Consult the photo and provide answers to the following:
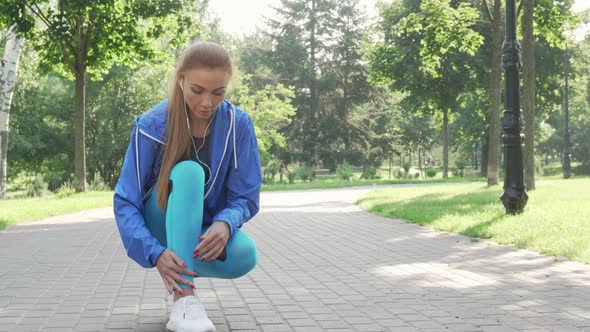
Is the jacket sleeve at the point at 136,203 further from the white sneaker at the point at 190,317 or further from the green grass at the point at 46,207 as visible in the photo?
the green grass at the point at 46,207

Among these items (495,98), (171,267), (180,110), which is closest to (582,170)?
(495,98)

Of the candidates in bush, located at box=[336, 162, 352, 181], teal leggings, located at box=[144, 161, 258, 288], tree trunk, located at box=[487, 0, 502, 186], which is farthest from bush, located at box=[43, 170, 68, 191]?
teal leggings, located at box=[144, 161, 258, 288]

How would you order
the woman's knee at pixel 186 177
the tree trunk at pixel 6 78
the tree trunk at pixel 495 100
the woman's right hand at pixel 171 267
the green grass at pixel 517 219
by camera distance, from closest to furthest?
the woman's right hand at pixel 171 267, the woman's knee at pixel 186 177, the green grass at pixel 517 219, the tree trunk at pixel 6 78, the tree trunk at pixel 495 100

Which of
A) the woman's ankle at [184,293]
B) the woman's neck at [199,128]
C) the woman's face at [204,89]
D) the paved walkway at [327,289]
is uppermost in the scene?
the woman's face at [204,89]

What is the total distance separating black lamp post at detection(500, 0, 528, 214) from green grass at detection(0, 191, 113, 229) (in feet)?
26.5

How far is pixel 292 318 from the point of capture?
445cm

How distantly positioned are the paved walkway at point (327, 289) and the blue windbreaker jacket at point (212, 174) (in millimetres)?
871

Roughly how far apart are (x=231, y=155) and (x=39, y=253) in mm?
5131

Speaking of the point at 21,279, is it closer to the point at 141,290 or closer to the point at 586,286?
the point at 141,290

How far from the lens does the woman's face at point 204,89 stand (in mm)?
3449

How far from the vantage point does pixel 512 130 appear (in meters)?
10.6

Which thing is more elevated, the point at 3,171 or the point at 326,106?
the point at 326,106

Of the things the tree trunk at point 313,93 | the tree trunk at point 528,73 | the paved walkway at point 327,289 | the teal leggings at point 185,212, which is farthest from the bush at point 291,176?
the teal leggings at point 185,212

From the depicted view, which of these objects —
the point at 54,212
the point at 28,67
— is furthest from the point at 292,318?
the point at 28,67
